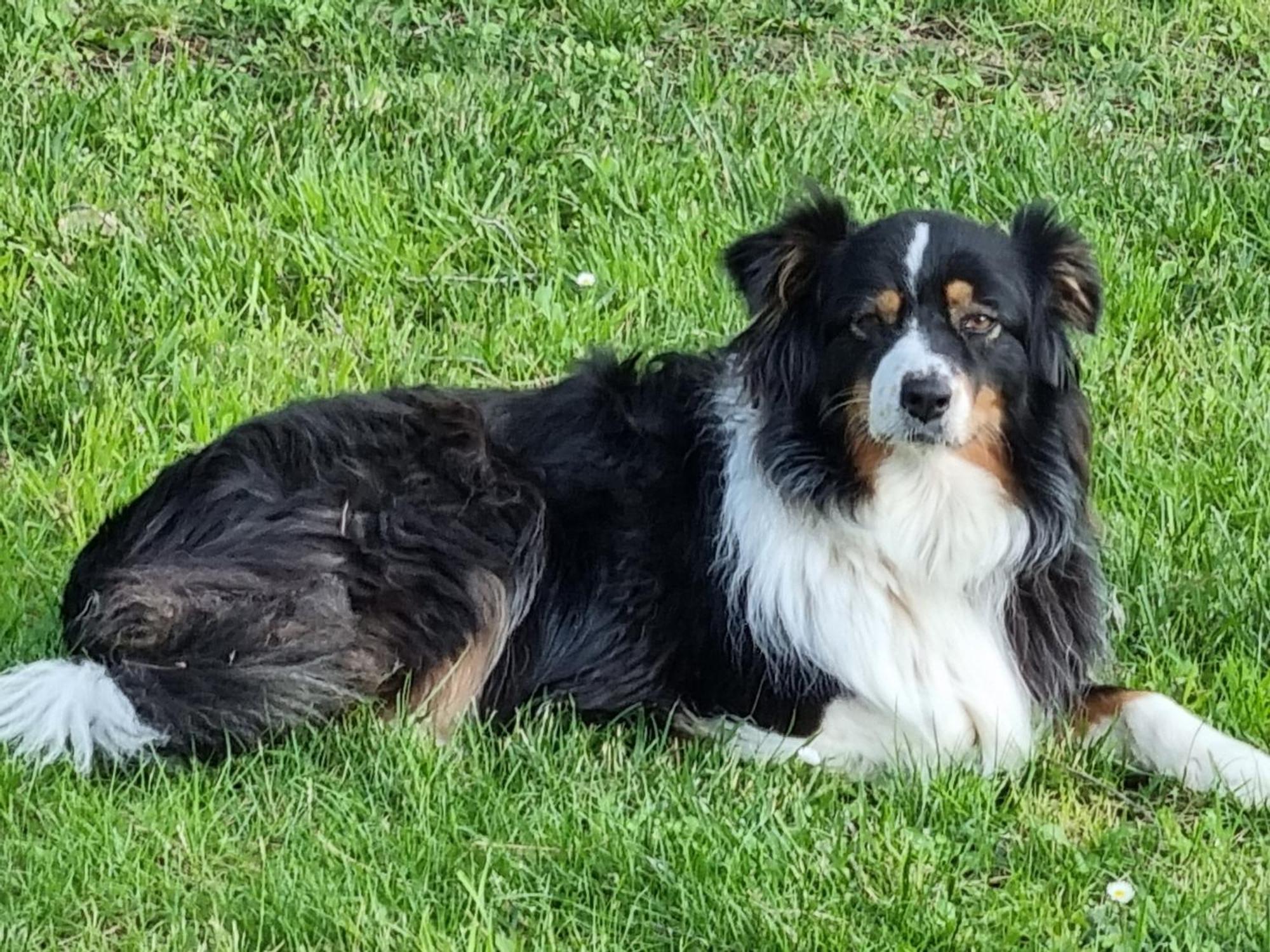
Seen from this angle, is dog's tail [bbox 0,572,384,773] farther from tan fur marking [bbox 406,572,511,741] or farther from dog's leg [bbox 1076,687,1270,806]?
dog's leg [bbox 1076,687,1270,806]

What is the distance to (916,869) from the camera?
328 cm

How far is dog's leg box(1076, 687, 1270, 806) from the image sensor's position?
143 inches

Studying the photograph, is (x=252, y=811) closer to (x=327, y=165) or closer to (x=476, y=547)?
(x=476, y=547)

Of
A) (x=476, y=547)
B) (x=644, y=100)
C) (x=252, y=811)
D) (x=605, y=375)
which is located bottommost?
(x=252, y=811)

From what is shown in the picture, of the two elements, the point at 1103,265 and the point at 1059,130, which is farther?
the point at 1059,130

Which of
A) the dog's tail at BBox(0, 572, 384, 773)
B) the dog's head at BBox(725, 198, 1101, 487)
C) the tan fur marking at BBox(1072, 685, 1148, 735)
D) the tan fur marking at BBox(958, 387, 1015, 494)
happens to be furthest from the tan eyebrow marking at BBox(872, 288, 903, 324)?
the dog's tail at BBox(0, 572, 384, 773)

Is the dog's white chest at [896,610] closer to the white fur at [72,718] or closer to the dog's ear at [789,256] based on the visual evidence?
the dog's ear at [789,256]

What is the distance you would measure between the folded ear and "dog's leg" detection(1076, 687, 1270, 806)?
0.83 metres

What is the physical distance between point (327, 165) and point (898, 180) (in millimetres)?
2044

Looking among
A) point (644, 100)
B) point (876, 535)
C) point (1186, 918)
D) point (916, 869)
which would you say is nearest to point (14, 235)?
point (644, 100)

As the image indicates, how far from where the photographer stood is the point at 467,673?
4.02 m

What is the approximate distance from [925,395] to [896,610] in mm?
632

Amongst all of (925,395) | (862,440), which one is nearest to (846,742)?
(862,440)

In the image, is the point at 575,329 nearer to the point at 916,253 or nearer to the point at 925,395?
the point at 916,253
